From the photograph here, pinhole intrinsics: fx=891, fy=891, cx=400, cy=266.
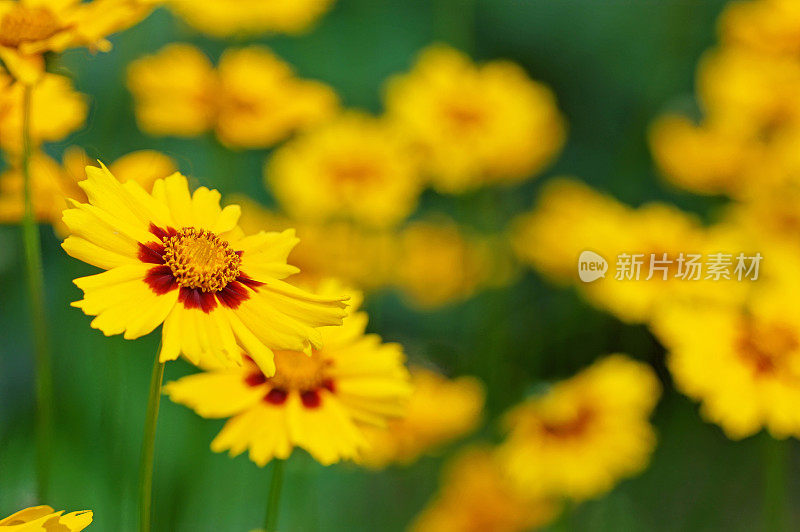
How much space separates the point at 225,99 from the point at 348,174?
0.19 meters

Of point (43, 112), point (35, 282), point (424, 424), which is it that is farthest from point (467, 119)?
A: point (35, 282)

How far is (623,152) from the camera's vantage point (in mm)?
1432

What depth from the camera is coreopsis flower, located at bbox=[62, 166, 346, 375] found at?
313mm

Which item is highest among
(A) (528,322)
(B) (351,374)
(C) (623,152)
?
(B) (351,374)

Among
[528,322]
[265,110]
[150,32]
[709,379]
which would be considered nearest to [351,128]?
[265,110]

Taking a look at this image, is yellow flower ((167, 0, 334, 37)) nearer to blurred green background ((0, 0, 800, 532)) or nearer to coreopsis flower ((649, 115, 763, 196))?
blurred green background ((0, 0, 800, 532))

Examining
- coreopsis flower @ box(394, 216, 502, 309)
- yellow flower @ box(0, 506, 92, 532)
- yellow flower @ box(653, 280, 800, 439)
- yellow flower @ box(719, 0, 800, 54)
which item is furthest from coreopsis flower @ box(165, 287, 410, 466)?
yellow flower @ box(719, 0, 800, 54)

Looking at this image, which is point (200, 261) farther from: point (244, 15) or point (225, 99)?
point (244, 15)

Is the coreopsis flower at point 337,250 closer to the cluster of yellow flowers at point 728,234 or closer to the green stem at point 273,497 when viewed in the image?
the cluster of yellow flowers at point 728,234

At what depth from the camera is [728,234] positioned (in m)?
0.83

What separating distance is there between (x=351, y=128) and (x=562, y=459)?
520 millimetres

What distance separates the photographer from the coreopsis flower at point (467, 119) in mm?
1026

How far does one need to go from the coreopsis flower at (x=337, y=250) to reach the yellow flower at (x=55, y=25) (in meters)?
0.36

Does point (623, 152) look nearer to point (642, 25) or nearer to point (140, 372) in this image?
point (642, 25)
